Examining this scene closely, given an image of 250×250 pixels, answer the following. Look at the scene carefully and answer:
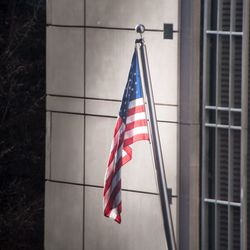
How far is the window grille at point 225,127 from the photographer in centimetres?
1353

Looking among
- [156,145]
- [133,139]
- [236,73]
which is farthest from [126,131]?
[236,73]

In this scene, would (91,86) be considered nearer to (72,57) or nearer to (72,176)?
(72,57)

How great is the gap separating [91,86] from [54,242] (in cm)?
283

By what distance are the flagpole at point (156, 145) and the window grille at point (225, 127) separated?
0.52 m

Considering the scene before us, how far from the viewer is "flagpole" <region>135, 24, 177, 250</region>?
13977mm

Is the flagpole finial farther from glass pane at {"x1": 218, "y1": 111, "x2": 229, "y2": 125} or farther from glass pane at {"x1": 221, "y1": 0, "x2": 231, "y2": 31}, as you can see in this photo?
glass pane at {"x1": 218, "y1": 111, "x2": 229, "y2": 125}

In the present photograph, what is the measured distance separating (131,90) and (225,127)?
153 cm

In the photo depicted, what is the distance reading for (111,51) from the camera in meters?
14.7
